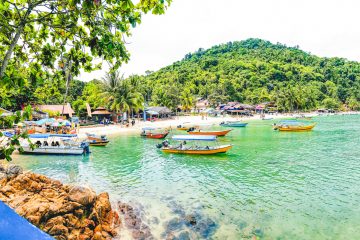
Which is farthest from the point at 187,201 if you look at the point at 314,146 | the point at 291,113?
the point at 291,113

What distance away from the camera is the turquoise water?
12.6 meters

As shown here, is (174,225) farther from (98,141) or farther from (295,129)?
(295,129)

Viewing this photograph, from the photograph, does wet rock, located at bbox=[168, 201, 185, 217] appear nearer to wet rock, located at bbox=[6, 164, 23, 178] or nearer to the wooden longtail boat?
wet rock, located at bbox=[6, 164, 23, 178]

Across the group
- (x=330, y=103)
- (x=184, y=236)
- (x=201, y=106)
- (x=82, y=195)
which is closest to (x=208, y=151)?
(x=184, y=236)

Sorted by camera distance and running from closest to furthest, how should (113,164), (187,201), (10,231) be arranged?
(10,231) → (187,201) → (113,164)

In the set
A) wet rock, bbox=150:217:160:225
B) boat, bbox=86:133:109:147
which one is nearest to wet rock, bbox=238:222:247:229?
wet rock, bbox=150:217:160:225

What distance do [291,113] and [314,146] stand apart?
87.1 meters

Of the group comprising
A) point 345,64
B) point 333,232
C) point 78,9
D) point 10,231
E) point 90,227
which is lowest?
point 333,232

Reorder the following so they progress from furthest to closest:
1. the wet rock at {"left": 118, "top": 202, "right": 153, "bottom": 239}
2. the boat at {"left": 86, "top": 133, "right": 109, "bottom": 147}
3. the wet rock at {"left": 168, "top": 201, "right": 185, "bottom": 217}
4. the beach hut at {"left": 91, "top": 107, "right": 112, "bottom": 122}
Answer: the beach hut at {"left": 91, "top": 107, "right": 112, "bottom": 122}, the boat at {"left": 86, "top": 133, "right": 109, "bottom": 147}, the wet rock at {"left": 168, "top": 201, "right": 185, "bottom": 217}, the wet rock at {"left": 118, "top": 202, "right": 153, "bottom": 239}

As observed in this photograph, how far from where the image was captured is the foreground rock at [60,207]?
10.7 m

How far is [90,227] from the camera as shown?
11.5m

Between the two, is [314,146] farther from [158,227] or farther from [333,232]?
[158,227]

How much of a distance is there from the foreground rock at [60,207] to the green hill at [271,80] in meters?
82.2

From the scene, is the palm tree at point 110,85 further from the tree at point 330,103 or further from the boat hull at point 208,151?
the tree at point 330,103
